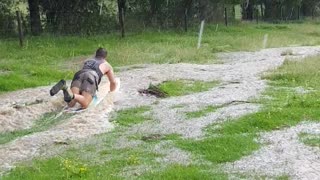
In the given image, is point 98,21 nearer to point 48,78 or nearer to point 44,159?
point 48,78

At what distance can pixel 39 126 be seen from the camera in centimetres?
1120

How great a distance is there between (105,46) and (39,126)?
1231 centimetres

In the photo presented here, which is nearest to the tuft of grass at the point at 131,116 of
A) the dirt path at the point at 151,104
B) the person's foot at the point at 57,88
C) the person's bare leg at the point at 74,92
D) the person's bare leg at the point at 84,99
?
the dirt path at the point at 151,104

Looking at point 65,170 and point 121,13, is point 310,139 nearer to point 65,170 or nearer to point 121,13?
point 65,170

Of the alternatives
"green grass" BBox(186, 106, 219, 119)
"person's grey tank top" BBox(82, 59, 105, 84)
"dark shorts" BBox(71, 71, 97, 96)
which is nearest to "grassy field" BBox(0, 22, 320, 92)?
"person's grey tank top" BBox(82, 59, 105, 84)

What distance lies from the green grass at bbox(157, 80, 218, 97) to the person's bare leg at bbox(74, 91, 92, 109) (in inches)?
82.1

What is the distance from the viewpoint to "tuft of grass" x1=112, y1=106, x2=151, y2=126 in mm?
10984

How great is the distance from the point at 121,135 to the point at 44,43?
14.1 meters

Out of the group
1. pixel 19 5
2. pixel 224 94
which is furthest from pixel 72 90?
pixel 19 5

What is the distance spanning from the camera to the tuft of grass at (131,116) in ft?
36.0

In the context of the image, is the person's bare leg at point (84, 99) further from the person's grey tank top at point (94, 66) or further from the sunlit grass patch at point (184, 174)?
the sunlit grass patch at point (184, 174)

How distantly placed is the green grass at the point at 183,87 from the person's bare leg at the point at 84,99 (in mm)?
2084

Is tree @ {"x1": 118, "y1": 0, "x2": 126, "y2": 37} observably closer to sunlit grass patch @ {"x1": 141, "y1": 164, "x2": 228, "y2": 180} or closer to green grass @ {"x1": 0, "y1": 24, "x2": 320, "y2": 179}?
green grass @ {"x1": 0, "y1": 24, "x2": 320, "y2": 179}

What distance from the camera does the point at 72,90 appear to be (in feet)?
40.3
